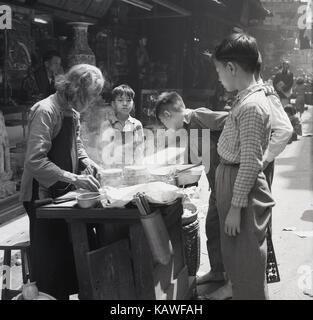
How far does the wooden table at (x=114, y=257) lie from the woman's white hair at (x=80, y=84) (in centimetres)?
82

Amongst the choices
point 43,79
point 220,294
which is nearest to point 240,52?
point 220,294

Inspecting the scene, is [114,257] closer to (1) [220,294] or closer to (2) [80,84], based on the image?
(2) [80,84]

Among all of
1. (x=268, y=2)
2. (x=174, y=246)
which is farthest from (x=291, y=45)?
(x=174, y=246)

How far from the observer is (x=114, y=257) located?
317 centimetres

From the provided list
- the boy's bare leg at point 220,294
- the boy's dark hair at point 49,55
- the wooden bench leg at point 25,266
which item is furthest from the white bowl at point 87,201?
the boy's dark hair at point 49,55

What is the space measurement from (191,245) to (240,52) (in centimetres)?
195

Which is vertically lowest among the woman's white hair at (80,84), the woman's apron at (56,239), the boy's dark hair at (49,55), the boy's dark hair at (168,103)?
the woman's apron at (56,239)

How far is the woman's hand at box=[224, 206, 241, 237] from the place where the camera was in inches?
117

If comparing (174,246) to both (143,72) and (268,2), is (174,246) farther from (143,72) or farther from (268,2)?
(268,2)

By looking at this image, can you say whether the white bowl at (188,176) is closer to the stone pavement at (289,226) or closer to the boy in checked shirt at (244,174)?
the boy in checked shirt at (244,174)

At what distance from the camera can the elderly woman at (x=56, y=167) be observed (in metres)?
3.35

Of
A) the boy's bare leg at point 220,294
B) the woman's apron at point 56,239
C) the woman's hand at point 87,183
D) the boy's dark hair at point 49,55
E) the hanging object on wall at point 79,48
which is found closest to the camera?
the woman's hand at point 87,183

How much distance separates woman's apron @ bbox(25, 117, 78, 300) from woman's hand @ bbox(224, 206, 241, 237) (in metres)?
1.31

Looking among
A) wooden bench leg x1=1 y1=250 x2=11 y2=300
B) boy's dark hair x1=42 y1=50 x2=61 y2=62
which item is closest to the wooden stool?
wooden bench leg x1=1 y1=250 x2=11 y2=300
